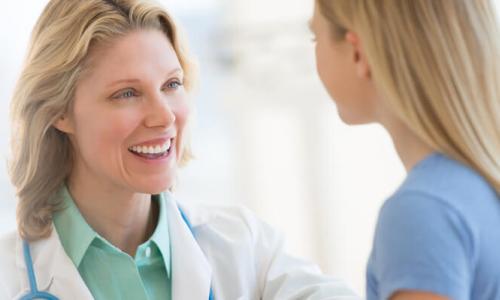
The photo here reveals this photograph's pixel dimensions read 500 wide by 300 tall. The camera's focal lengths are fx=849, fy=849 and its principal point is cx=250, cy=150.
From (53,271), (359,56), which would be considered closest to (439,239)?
(359,56)

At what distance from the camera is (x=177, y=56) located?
5.99ft

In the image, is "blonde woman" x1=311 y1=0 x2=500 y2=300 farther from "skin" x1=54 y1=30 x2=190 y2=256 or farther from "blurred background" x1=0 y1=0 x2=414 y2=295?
"blurred background" x1=0 y1=0 x2=414 y2=295

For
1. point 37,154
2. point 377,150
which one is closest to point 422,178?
point 37,154

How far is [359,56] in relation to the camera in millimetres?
1168

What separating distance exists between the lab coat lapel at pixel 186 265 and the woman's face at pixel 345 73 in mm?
618

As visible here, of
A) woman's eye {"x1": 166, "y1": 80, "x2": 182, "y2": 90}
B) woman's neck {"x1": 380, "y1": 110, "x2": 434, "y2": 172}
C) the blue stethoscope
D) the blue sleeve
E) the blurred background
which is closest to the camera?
the blue sleeve

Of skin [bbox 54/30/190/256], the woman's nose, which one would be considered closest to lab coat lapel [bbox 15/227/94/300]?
skin [bbox 54/30/190/256]

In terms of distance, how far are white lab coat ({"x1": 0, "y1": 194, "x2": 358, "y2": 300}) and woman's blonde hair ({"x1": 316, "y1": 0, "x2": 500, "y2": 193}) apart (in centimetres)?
64

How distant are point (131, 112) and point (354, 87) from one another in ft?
2.01

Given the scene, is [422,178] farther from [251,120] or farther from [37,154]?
[251,120]

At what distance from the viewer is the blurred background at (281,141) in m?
3.76

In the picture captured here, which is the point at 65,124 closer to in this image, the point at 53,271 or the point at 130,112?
the point at 130,112

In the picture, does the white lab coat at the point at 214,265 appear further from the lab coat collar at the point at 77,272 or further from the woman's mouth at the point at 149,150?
the woman's mouth at the point at 149,150

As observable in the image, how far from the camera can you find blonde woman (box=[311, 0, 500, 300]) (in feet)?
3.45
